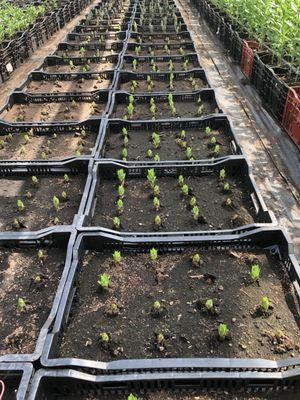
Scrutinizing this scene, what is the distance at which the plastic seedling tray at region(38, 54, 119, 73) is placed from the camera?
7.76 m

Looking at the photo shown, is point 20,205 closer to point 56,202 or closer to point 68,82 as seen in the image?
point 56,202

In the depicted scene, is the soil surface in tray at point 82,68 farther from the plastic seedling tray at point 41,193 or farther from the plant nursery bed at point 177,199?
the plant nursery bed at point 177,199

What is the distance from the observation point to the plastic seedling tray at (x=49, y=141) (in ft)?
15.7

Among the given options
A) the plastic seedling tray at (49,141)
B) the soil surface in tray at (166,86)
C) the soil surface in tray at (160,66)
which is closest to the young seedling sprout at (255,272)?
the plastic seedling tray at (49,141)

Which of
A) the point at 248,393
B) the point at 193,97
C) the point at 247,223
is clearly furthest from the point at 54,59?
the point at 248,393

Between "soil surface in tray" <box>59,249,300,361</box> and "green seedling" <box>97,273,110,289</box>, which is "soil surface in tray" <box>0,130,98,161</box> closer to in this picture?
"soil surface in tray" <box>59,249,300,361</box>

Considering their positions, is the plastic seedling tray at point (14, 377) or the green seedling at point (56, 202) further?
the green seedling at point (56, 202)

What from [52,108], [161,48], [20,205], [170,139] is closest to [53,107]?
[52,108]

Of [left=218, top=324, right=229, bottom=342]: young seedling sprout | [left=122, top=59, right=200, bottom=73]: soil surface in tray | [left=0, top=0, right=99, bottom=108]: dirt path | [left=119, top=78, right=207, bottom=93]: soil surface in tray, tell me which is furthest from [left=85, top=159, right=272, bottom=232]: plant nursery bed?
[left=0, top=0, right=99, bottom=108]: dirt path

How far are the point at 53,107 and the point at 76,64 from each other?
2.33 m

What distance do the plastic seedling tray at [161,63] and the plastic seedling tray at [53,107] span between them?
1.59 meters

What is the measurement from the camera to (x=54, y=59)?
26.1 feet

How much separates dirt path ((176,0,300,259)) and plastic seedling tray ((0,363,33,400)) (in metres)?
2.74

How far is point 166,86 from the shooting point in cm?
665
